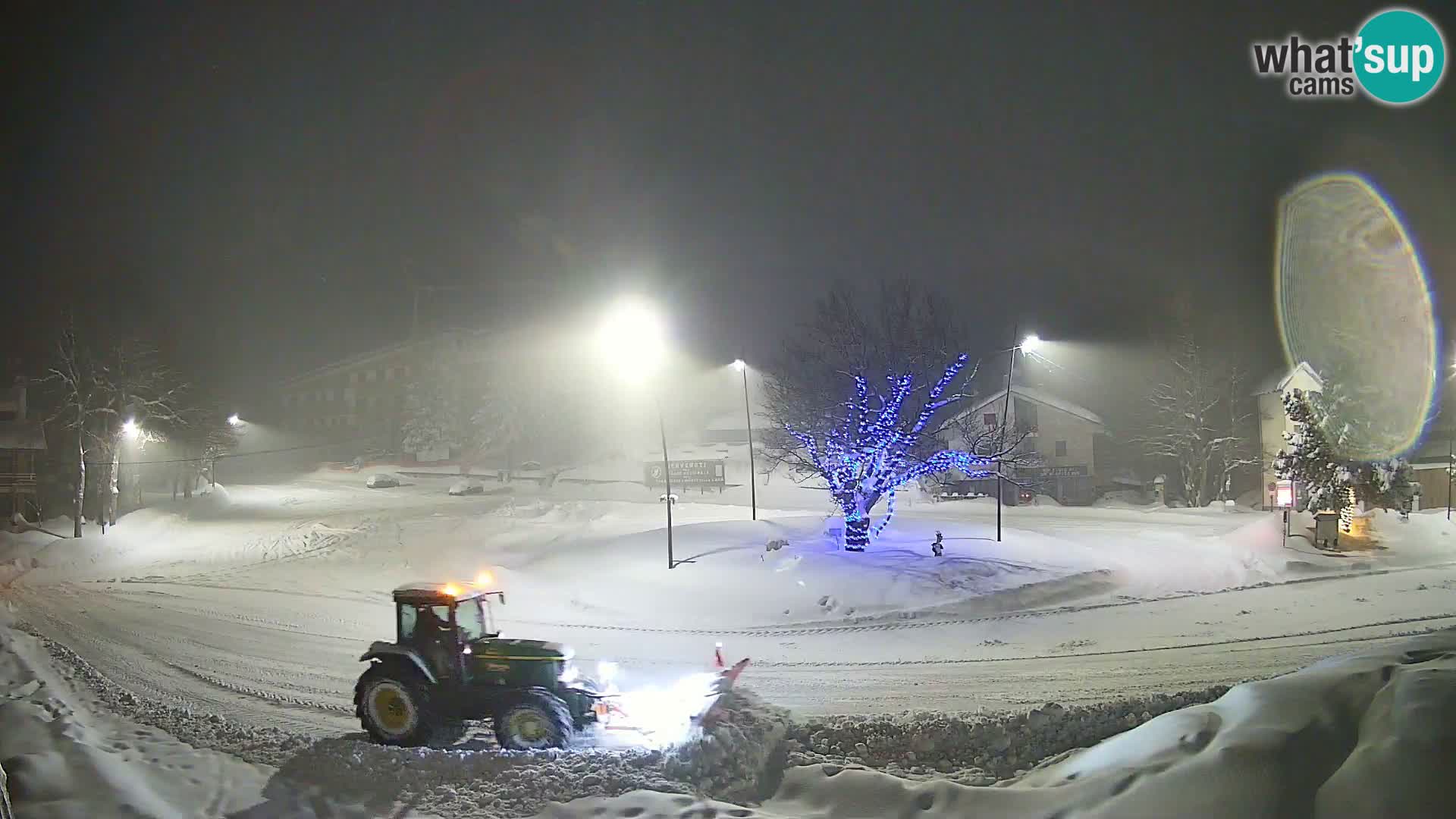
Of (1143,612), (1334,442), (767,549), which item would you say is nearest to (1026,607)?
(1143,612)

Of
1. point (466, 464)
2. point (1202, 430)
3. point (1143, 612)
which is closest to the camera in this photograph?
point (1143, 612)

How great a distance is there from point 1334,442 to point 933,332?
16574 millimetres

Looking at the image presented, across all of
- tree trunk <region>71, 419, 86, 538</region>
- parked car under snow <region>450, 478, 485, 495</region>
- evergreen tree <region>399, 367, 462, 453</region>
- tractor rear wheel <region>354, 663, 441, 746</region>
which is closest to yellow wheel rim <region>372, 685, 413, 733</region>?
tractor rear wheel <region>354, 663, 441, 746</region>

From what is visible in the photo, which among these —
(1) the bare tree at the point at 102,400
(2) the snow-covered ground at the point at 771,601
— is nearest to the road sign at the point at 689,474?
(2) the snow-covered ground at the point at 771,601

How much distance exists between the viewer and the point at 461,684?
10.4 m

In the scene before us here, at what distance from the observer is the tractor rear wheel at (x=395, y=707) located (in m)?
10.4

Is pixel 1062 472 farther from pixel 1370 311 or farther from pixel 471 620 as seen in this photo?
pixel 471 620

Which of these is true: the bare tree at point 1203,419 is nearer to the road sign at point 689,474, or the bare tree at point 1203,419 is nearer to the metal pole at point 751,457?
the metal pole at point 751,457

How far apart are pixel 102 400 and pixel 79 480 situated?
4.07 m

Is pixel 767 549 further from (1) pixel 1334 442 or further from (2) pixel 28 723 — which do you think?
(1) pixel 1334 442

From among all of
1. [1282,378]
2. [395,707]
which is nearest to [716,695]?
[395,707]

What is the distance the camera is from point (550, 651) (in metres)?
10.3

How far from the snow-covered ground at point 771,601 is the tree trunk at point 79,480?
130 cm

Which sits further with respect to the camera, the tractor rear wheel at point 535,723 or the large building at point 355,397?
the large building at point 355,397
